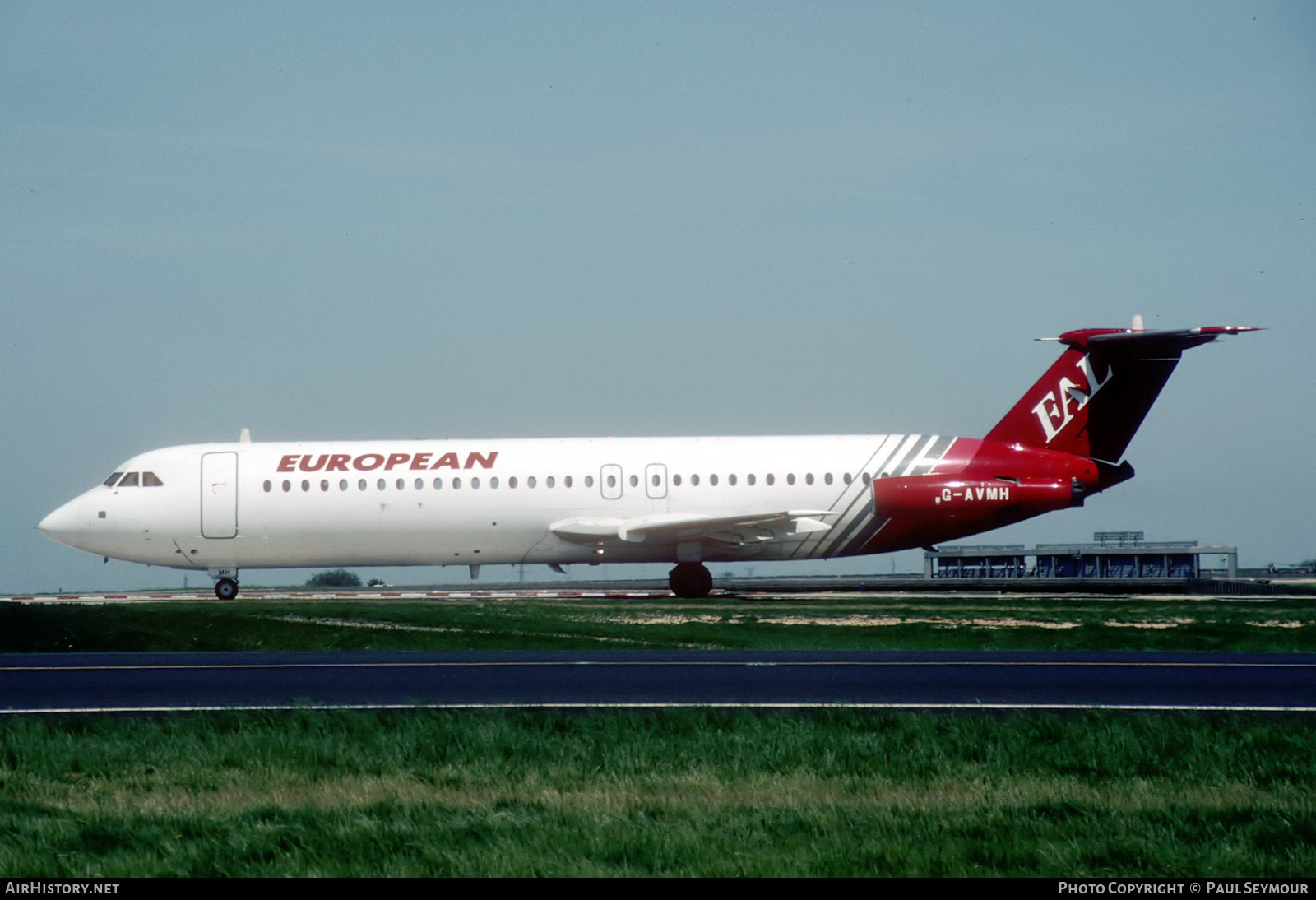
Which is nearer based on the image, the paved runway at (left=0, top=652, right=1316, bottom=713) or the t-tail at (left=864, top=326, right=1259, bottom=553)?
the paved runway at (left=0, top=652, right=1316, bottom=713)

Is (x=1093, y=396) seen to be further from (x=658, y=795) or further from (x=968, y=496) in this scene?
(x=658, y=795)

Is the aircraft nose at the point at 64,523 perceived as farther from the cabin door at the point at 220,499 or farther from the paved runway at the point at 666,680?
the paved runway at the point at 666,680

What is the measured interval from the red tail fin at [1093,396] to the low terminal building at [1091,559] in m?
15.0

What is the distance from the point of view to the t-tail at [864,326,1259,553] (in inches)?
1409

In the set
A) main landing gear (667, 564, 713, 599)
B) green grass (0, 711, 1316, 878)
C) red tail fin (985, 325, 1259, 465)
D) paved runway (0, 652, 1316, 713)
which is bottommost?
green grass (0, 711, 1316, 878)

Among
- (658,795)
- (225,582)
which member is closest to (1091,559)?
(225,582)

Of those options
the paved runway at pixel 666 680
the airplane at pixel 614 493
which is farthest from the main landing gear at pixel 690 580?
the paved runway at pixel 666 680

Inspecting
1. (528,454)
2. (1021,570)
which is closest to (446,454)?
(528,454)

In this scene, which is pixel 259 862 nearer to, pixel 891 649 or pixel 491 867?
pixel 491 867

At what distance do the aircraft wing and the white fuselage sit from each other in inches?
1.8

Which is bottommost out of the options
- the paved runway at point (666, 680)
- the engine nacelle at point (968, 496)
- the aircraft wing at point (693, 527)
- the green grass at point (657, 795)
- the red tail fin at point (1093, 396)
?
the green grass at point (657, 795)

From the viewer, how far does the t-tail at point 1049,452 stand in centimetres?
3578

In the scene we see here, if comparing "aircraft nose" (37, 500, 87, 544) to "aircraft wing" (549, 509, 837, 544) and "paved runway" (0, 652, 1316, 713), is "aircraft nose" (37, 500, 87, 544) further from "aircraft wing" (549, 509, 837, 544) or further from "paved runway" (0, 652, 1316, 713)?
"paved runway" (0, 652, 1316, 713)

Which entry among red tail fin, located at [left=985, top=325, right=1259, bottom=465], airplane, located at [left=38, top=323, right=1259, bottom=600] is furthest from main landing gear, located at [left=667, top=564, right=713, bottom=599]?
red tail fin, located at [left=985, top=325, right=1259, bottom=465]
